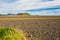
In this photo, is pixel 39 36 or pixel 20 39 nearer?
pixel 20 39

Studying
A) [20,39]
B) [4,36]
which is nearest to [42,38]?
[20,39]

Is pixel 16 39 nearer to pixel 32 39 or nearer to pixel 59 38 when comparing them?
pixel 32 39

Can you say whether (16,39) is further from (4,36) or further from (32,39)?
(32,39)

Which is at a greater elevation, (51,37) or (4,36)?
(4,36)

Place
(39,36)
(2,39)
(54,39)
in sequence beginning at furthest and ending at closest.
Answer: (39,36) → (54,39) → (2,39)

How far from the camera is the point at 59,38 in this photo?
14.6 meters

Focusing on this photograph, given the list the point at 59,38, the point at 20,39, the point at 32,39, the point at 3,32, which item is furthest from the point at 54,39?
the point at 3,32

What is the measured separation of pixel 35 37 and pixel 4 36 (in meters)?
2.81

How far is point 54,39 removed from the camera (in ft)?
47.0

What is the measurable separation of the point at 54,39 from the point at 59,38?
43 centimetres

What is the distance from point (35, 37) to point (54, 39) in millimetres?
1342

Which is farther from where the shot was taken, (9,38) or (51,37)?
(51,37)

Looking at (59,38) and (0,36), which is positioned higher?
(0,36)

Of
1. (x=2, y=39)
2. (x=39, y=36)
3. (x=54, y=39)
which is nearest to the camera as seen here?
(x=2, y=39)
